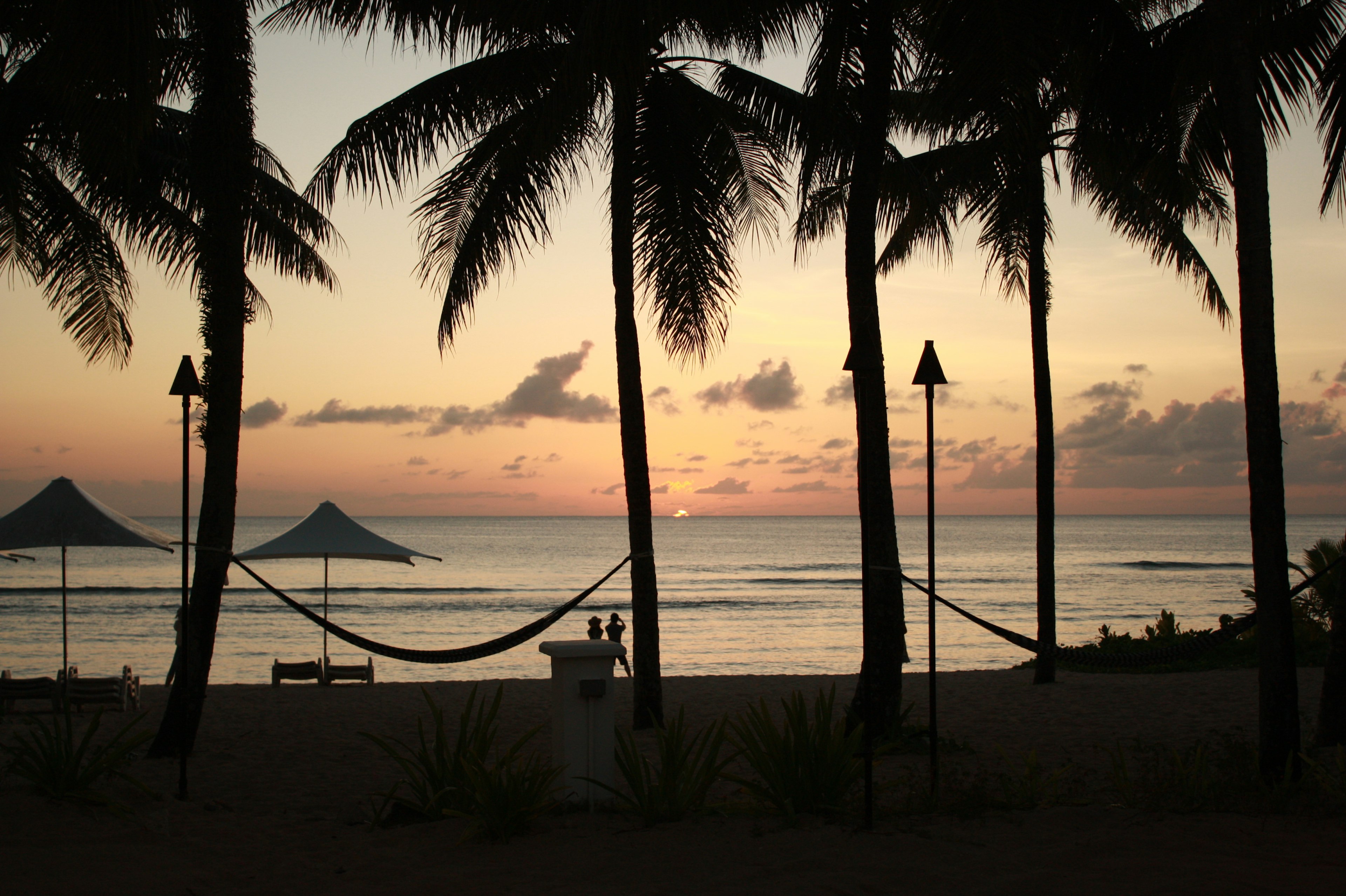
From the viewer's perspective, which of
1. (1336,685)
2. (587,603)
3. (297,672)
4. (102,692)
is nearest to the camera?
(1336,685)

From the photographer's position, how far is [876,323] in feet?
20.9

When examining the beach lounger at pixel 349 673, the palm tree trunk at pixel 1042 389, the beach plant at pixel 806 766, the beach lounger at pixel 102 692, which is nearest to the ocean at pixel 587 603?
the beach lounger at pixel 349 673

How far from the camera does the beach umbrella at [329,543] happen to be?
10781 millimetres

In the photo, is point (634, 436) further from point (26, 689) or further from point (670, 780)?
point (26, 689)

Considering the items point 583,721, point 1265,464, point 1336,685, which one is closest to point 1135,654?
point 1336,685

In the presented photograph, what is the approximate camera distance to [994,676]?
1077 centimetres

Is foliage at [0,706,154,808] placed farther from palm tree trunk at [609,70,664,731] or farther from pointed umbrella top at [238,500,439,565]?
pointed umbrella top at [238,500,439,565]

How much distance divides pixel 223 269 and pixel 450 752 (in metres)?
3.67

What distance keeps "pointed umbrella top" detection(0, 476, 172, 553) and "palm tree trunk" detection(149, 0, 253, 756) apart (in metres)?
3.02

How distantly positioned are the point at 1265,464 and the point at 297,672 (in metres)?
9.54

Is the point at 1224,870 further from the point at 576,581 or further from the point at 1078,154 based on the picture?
the point at 576,581

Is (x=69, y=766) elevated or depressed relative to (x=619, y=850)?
elevated

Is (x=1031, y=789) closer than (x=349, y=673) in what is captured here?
Yes

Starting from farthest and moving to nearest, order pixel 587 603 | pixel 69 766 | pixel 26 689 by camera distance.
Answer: pixel 587 603 < pixel 26 689 < pixel 69 766
